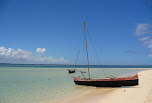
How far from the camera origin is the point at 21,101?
12.8 metres

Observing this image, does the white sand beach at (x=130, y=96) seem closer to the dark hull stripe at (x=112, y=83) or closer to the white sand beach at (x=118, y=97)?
the white sand beach at (x=118, y=97)

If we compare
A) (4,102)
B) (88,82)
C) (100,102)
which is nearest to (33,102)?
(4,102)

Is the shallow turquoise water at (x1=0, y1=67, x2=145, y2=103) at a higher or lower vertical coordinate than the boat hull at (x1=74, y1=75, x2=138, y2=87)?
lower

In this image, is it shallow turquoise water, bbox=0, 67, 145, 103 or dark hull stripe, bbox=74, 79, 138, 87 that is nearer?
shallow turquoise water, bbox=0, 67, 145, 103

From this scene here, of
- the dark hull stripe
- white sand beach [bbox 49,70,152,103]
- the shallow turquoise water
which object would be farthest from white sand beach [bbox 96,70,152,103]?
the shallow turquoise water

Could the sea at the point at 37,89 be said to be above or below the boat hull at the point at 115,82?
below

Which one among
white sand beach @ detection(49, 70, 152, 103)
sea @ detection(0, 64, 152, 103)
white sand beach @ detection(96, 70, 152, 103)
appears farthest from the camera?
sea @ detection(0, 64, 152, 103)

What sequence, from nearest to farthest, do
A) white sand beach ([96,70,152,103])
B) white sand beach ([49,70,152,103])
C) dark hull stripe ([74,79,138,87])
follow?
white sand beach ([96,70,152,103]), white sand beach ([49,70,152,103]), dark hull stripe ([74,79,138,87])

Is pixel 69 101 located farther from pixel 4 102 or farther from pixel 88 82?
pixel 88 82

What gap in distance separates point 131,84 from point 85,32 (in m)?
11.6

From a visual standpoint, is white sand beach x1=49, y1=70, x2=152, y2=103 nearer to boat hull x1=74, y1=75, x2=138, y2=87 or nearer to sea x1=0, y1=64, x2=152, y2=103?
sea x1=0, y1=64, x2=152, y2=103

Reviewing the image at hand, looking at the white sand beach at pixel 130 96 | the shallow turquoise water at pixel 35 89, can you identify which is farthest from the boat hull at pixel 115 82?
the white sand beach at pixel 130 96

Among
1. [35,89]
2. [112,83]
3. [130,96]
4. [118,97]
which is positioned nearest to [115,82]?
[112,83]

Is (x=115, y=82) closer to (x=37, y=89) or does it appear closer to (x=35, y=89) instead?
(x=37, y=89)
